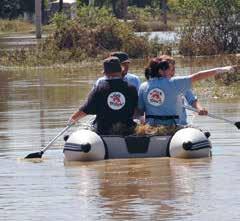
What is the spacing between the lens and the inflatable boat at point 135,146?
14.2 meters

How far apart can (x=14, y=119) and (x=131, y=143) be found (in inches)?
256

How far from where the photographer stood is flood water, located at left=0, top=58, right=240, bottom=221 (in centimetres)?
1054

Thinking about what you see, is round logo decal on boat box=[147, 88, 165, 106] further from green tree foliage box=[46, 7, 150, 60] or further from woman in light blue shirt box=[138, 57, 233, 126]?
green tree foliage box=[46, 7, 150, 60]

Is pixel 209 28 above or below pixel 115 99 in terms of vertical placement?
below

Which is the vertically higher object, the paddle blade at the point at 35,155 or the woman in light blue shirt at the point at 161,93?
the woman in light blue shirt at the point at 161,93

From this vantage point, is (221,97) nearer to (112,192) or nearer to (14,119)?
(14,119)

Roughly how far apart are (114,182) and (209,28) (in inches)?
1170

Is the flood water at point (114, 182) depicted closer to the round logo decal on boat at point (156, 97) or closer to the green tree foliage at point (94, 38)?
the round logo decal on boat at point (156, 97)

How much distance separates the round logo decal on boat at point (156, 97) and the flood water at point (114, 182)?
82 centimetres

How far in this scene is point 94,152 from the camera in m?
14.3

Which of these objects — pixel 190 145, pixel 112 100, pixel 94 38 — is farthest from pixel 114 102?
pixel 94 38

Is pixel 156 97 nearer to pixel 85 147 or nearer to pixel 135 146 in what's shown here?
pixel 135 146

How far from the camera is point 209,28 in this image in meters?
41.8

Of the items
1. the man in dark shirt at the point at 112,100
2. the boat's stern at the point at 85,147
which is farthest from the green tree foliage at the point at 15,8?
the boat's stern at the point at 85,147
